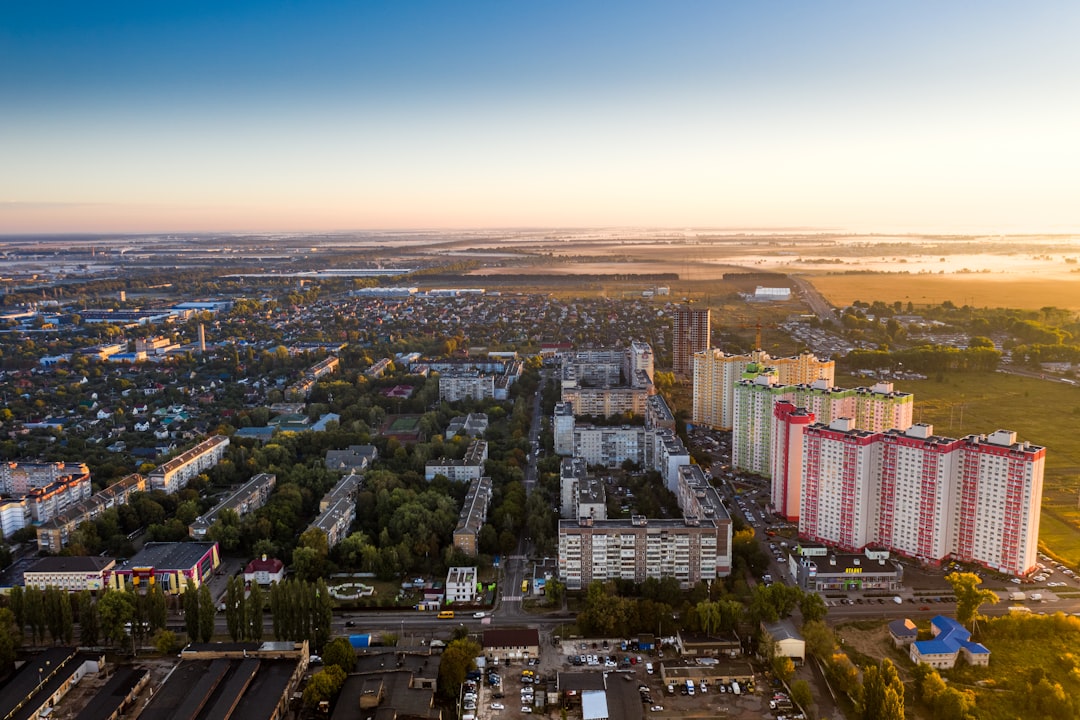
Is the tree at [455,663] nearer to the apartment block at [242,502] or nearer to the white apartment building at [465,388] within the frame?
the apartment block at [242,502]

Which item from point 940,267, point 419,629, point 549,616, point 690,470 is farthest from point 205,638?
point 940,267

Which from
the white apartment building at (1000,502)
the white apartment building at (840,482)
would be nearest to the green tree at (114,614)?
the white apartment building at (840,482)

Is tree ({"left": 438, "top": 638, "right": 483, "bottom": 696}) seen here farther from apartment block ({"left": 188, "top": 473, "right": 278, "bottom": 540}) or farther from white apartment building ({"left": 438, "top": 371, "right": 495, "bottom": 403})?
white apartment building ({"left": 438, "top": 371, "right": 495, "bottom": 403})

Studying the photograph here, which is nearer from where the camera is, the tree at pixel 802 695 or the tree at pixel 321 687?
the tree at pixel 802 695

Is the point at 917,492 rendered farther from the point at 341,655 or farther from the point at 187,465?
the point at 187,465

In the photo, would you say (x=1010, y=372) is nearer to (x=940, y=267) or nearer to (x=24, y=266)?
(x=940, y=267)
